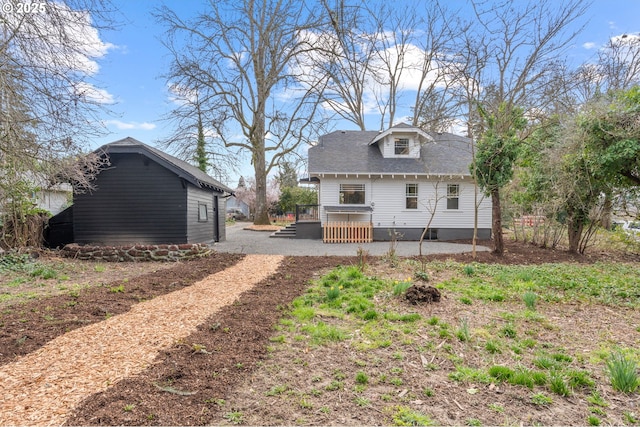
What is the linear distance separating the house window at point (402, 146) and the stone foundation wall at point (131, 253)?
457 inches

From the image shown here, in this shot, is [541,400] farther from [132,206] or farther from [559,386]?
[132,206]

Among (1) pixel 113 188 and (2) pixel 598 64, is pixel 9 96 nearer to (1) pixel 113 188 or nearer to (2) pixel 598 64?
(1) pixel 113 188

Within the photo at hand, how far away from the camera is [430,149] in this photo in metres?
17.7

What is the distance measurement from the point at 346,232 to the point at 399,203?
10.3ft

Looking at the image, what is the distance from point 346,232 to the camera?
596 inches

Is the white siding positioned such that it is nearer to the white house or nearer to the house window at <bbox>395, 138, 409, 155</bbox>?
the white house

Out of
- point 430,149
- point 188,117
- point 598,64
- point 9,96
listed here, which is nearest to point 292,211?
point 188,117

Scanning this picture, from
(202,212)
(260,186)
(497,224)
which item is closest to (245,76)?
(260,186)

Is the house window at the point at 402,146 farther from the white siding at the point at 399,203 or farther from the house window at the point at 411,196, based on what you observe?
the house window at the point at 411,196

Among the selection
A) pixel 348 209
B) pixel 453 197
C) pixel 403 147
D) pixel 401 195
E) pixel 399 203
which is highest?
pixel 403 147

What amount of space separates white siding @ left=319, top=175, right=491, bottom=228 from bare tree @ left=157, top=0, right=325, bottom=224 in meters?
8.09

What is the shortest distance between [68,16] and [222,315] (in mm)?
4698

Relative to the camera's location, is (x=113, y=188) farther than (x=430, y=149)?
No

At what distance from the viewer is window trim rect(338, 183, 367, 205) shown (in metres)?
15.8
